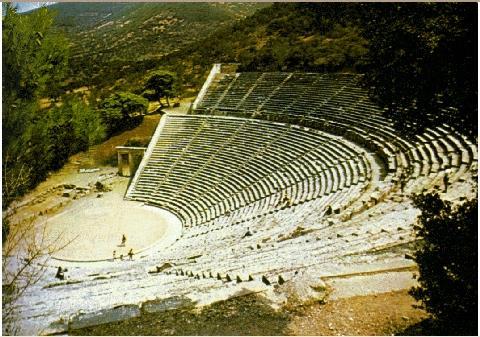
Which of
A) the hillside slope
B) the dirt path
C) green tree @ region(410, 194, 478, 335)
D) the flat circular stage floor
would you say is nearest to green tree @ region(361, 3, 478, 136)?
green tree @ region(410, 194, 478, 335)

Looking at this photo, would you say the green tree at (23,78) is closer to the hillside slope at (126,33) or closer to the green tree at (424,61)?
the green tree at (424,61)

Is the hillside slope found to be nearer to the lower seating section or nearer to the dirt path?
the lower seating section

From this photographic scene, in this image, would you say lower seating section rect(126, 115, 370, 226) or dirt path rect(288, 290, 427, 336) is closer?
dirt path rect(288, 290, 427, 336)

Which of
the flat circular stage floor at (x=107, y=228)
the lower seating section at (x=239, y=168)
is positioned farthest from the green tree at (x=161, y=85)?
the flat circular stage floor at (x=107, y=228)

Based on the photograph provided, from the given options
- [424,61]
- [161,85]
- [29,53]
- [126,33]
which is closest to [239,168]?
[29,53]

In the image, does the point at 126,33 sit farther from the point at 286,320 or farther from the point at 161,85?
the point at 286,320

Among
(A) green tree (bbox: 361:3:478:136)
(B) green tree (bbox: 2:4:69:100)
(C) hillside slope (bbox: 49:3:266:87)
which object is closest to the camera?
(A) green tree (bbox: 361:3:478:136)

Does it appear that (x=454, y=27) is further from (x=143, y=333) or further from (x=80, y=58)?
(x=80, y=58)

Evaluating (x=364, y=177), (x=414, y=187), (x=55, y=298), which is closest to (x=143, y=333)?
(x=55, y=298)
